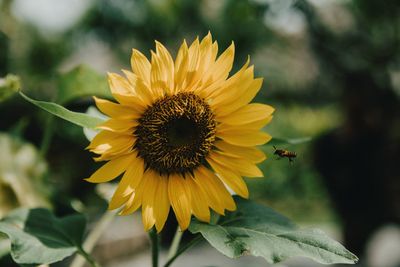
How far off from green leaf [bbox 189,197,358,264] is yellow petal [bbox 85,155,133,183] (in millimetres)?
119

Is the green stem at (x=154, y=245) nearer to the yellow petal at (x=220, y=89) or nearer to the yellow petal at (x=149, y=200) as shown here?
the yellow petal at (x=149, y=200)

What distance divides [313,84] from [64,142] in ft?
14.3

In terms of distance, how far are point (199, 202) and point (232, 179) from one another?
53 mm

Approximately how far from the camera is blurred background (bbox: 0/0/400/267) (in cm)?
101

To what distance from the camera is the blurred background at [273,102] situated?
1.01m

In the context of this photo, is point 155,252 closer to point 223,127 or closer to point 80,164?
point 223,127

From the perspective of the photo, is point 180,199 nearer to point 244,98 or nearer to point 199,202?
point 199,202

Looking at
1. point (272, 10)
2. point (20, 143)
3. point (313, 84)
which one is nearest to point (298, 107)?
point (313, 84)

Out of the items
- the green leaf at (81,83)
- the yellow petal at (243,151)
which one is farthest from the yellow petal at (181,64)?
the green leaf at (81,83)

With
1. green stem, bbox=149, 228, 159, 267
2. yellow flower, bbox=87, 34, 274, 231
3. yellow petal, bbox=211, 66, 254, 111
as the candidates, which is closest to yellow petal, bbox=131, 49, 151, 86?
yellow flower, bbox=87, 34, 274, 231

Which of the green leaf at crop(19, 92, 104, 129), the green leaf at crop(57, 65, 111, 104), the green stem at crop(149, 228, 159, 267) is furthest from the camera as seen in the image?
the green leaf at crop(57, 65, 111, 104)

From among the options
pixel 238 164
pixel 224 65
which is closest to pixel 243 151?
pixel 238 164

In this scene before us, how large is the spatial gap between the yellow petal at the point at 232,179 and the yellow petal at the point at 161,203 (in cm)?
7

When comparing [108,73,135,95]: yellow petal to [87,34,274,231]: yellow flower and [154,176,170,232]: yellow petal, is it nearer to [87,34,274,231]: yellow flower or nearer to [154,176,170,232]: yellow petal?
[87,34,274,231]: yellow flower
